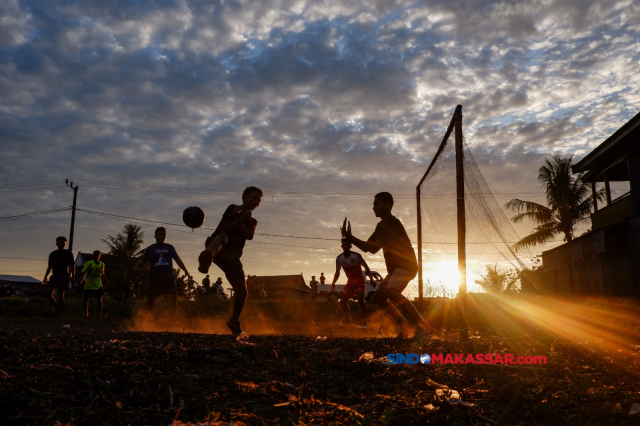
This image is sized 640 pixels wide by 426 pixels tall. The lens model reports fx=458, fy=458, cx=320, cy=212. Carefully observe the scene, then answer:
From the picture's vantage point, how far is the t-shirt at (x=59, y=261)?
1052 cm

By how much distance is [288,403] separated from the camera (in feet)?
7.95

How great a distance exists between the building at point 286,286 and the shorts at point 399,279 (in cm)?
4980

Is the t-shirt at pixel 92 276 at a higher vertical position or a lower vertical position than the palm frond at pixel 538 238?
lower

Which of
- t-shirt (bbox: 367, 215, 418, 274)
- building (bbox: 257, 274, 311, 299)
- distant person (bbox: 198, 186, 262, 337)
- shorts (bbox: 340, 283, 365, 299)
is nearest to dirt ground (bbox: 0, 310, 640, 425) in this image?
t-shirt (bbox: 367, 215, 418, 274)

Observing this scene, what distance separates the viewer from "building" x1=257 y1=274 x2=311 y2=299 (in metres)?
57.9

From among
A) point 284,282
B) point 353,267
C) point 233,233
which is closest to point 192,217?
point 233,233

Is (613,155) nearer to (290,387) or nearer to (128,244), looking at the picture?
(290,387)

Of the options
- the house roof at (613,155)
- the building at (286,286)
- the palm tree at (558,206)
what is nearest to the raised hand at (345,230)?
the house roof at (613,155)

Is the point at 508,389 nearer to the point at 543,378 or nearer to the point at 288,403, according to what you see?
the point at 543,378

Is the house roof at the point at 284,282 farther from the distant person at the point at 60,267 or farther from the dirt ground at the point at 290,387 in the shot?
the dirt ground at the point at 290,387

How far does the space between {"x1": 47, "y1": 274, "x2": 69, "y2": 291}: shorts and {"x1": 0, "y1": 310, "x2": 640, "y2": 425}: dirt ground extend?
714 cm

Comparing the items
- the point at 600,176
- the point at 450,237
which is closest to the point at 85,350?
the point at 450,237

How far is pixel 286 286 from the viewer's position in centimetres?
5897

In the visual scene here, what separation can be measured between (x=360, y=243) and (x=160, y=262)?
4.41 metres
